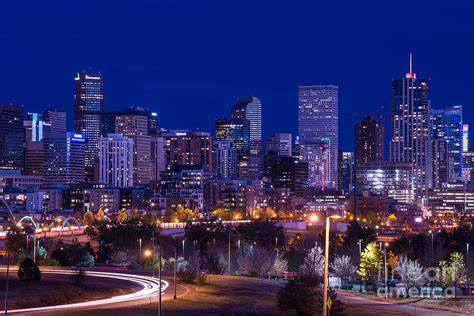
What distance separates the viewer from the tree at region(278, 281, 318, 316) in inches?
1809

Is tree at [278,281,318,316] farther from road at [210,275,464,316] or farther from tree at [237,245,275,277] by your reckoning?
tree at [237,245,275,277]

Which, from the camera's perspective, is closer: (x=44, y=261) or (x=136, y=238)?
(x=44, y=261)

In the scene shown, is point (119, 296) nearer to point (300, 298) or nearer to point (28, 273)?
point (28, 273)

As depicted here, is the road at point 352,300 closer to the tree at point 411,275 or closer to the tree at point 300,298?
the tree at point 411,275

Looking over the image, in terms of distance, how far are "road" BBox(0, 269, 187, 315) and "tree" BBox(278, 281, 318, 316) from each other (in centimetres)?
1145

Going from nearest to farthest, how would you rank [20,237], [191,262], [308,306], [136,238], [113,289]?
[308,306], [113,289], [191,262], [20,237], [136,238]

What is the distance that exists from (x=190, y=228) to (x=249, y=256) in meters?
46.2

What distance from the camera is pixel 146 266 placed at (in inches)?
3364

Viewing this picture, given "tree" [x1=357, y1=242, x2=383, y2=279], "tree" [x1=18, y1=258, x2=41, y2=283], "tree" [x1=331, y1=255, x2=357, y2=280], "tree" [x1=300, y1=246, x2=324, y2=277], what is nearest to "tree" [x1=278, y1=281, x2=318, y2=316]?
"tree" [x1=18, y1=258, x2=41, y2=283]

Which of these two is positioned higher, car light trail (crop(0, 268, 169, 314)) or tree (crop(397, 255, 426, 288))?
tree (crop(397, 255, 426, 288))

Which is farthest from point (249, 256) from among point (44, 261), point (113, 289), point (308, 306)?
point (308, 306)

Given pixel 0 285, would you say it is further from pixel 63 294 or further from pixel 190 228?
pixel 190 228

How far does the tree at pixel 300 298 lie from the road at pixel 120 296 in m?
11.5

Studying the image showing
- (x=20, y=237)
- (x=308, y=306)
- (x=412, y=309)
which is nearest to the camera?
(x=308, y=306)
